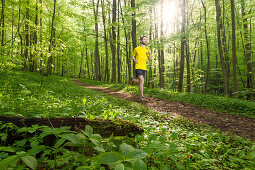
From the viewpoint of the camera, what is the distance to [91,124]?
206cm

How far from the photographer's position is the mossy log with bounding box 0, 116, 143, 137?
6.12ft

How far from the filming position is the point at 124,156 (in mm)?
1134

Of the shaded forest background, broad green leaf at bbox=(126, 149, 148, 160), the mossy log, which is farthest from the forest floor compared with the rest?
the shaded forest background

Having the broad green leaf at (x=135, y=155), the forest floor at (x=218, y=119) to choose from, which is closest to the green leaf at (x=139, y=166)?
the broad green leaf at (x=135, y=155)

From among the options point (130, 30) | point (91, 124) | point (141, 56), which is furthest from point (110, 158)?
point (130, 30)

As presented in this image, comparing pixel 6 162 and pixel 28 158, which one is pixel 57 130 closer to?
pixel 28 158

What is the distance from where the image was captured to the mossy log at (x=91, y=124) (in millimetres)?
1864

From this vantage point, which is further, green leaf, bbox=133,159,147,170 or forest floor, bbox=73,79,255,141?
forest floor, bbox=73,79,255,141

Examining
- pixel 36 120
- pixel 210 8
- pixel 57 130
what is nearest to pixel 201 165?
pixel 57 130

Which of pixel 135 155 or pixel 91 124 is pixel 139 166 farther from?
pixel 91 124

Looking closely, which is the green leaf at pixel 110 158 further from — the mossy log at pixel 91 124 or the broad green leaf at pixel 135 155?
the mossy log at pixel 91 124

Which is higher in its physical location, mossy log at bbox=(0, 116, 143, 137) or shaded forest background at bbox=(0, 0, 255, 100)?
shaded forest background at bbox=(0, 0, 255, 100)

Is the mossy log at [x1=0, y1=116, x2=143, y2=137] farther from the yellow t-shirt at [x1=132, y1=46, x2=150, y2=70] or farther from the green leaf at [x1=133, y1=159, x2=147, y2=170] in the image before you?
the yellow t-shirt at [x1=132, y1=46, x2=150, y2=70]

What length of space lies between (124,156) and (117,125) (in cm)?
106
